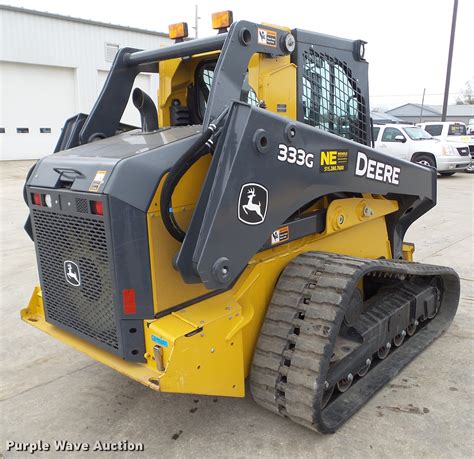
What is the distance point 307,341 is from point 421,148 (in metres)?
13.6

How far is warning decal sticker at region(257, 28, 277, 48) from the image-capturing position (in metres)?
2.78

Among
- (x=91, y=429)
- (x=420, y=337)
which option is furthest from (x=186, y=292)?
(x=420, y=337)

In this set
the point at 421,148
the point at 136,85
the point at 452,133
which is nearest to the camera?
the point at 421,148

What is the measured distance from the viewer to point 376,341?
3436 millimetres

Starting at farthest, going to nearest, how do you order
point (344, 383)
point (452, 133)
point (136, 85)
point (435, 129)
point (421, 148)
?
point (136, 85) < point (435, 129) < point (452, 133) < point (421, 148) < point (344, 383)

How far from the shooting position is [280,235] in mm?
3043

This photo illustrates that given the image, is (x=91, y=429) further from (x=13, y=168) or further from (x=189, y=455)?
(x=13, y=168)

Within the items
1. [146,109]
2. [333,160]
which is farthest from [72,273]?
[333,160]

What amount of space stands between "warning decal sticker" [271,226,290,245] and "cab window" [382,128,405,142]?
527 inches

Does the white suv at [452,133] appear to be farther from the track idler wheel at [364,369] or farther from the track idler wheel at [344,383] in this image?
the track idler wheel at [344,383]

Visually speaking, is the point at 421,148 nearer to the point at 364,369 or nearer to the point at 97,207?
the point at 364,369

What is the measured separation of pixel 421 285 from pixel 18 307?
380cm

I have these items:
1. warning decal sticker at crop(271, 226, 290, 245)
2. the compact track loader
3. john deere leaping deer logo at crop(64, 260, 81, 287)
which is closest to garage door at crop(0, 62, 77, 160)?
the compact track loader

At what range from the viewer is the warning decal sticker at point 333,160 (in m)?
2.90
